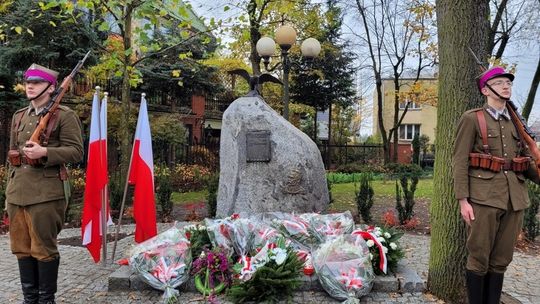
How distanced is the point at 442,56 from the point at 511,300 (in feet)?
8.32

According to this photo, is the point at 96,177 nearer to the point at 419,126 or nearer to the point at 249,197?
the point at 249,197

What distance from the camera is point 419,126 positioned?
43.9 m

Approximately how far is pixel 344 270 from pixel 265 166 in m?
2.55

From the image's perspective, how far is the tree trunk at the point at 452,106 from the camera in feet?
13.9

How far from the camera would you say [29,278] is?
401 centimetres

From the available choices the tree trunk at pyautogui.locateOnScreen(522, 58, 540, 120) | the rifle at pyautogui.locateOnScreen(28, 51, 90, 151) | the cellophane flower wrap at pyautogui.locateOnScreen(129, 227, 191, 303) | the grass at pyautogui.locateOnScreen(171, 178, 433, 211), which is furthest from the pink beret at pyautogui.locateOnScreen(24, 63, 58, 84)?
the tree trunk at pyautogui.locateOnScreen(522, 58, 540, 120)

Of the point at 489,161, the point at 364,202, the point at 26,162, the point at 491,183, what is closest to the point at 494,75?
the point at 489,161

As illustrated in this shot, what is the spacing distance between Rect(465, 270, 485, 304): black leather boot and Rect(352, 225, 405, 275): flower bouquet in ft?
3.40

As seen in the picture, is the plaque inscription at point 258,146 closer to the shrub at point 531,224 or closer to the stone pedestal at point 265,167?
the stone pedestal at point 265,167

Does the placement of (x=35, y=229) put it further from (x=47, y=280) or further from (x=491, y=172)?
(x=491, y=172)

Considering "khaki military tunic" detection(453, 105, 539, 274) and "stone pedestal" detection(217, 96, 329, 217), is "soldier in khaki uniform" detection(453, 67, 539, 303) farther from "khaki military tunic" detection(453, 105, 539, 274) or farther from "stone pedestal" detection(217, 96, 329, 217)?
"stone pedestal" detection(217, 96, 329, 217)

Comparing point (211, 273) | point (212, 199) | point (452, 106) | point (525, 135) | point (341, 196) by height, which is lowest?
point (341, 196)

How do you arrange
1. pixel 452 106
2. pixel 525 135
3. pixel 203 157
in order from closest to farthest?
pixel 525 135, pixel 452 106, pixel 203 157

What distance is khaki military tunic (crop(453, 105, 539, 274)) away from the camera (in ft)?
11.7
